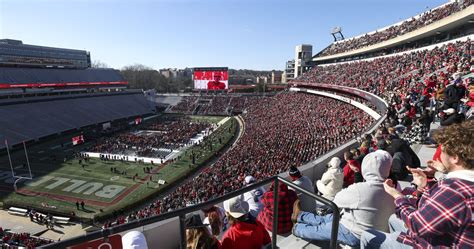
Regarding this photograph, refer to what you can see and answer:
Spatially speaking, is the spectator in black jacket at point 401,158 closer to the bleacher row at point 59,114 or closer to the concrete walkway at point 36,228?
the concrete walkway at point 36,228

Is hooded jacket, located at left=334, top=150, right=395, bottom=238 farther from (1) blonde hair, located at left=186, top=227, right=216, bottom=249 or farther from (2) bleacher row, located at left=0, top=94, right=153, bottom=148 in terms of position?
(2) bleacher row, located at left=0, top=94, right=153, bottom=148

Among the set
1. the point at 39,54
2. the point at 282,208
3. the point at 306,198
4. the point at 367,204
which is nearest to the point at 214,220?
the point at 282,208

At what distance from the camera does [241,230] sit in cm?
286

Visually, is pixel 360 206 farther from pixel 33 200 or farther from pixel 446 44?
pixel 446 44

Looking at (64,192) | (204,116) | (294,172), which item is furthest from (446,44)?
(204,116)

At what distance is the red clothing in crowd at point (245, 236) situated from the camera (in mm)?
2811

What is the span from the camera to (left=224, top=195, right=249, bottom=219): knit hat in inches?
110

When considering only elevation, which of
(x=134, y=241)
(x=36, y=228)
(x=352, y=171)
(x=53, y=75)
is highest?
(x=53, y=75)

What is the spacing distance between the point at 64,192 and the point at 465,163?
2754 centimetres

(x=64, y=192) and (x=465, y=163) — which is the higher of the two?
(x=465, y=163)

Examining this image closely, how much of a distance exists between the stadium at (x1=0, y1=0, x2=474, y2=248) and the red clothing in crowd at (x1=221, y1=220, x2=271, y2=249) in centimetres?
3

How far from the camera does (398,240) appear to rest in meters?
2.78

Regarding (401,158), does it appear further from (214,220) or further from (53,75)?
(53,75)

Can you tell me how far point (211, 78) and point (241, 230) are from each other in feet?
214
